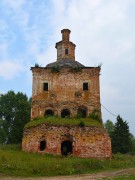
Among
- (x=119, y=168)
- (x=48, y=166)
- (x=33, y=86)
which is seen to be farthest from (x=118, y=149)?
(x=48, y=166)

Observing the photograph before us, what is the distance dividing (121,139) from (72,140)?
1246 cm

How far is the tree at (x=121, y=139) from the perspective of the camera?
106ft

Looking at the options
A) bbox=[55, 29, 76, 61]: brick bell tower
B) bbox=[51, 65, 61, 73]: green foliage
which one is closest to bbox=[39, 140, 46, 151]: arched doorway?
bbox=[51, 65, 61, 73]: green foliage

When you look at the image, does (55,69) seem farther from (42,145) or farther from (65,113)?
(42,145)

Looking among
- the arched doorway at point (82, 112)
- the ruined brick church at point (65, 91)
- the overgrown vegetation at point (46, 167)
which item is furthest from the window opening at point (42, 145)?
the overgrown vegetation at point (46, 167)

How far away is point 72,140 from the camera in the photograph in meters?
21.7

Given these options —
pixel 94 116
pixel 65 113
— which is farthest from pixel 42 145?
pixel 94 116

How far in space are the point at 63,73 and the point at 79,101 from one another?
298 cm

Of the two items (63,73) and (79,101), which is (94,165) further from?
(63,73)

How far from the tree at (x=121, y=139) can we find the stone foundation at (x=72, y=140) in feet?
35.1

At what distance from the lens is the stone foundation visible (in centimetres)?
2128

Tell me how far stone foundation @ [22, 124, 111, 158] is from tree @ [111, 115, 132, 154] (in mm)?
10695

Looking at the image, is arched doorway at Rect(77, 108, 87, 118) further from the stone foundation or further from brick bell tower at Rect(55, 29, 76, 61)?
brick bell tower at Rect(55, 29, 76, 61)

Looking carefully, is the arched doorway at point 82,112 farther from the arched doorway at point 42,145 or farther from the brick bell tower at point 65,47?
the brick bell tower at point 65,47
